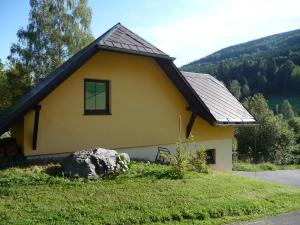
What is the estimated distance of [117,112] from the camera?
12477 millimetres

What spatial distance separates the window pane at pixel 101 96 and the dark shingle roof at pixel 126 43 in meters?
1.61

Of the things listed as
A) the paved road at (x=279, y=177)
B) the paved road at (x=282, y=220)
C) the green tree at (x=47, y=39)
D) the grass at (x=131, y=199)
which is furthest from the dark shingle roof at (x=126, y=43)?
the green tree at (x=47, y=39)

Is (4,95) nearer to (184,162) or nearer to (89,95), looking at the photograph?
(89,95)

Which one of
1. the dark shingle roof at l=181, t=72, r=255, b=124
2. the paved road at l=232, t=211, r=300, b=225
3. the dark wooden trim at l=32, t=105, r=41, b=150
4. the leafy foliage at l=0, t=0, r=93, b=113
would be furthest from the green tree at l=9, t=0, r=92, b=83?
the paved road at l=232, t=211, r=300, b=225

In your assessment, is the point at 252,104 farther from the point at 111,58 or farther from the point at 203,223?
the point at 203,223

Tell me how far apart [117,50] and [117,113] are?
2.34m

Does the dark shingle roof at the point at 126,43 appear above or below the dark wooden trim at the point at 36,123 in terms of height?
above

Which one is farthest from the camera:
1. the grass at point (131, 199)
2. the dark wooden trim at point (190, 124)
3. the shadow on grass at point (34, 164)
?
the dark wooden trim at point (190, 124)

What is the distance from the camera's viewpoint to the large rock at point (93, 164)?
929cm

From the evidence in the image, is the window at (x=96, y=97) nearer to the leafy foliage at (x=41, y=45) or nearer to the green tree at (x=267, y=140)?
the leafy foliage at (x=41, y=45)

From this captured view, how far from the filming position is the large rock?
9289mm

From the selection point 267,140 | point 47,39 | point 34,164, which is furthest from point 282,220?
point 267,140

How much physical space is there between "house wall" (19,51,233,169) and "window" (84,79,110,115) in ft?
0.58

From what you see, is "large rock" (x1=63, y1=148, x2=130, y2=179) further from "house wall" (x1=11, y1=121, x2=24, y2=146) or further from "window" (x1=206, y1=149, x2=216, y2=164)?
"window" (x1=206, y1=149, x2=216, y2=164)
